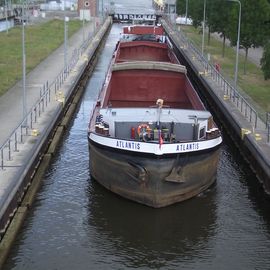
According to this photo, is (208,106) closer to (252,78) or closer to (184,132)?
(252,78)

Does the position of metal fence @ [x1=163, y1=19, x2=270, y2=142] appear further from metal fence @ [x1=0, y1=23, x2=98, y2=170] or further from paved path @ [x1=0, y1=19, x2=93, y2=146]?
paved path @ [x1=0, y1=19, x2=93, y2=146]

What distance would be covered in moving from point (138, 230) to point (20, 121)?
11.1 m

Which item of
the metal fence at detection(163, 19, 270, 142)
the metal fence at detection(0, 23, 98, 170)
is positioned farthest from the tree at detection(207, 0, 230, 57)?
the metal fence at detection(0, 23, 98, 170)

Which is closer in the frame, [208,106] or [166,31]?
[208,106]

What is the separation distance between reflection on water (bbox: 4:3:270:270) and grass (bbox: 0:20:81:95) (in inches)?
623

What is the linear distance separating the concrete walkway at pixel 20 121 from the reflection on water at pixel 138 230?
128 centimetres

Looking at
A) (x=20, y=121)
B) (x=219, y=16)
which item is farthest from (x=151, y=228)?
(x=219, y=16)

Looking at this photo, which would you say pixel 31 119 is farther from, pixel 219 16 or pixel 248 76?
pixel 219 16

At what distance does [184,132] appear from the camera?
24250 millimetres

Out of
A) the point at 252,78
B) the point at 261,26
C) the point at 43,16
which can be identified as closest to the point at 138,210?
the point at 252,78

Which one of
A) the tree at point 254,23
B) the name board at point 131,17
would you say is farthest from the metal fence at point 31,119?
the name board at point 131,17

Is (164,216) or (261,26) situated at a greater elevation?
(261,26)

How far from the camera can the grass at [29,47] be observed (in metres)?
42.5

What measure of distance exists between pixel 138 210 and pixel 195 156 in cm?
280
